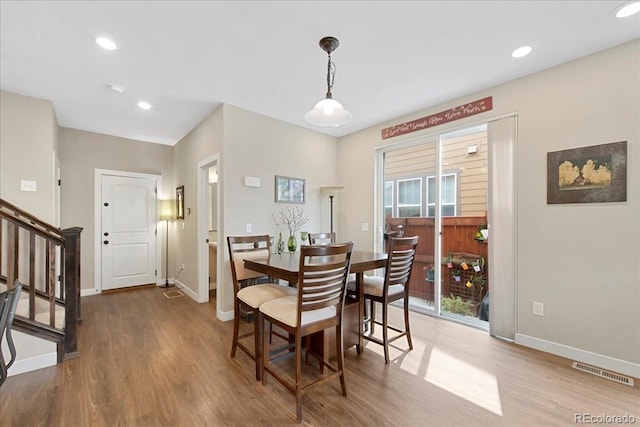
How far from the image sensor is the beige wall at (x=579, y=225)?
7.45 feet

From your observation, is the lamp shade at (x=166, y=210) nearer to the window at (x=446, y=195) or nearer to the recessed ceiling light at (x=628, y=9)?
the window at (x=446, y=195)

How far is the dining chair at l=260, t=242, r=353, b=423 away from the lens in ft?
5.82

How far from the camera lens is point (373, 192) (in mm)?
4297

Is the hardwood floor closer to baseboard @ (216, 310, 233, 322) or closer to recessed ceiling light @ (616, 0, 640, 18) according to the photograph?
baseboard @ (216, 310, 233, 322)

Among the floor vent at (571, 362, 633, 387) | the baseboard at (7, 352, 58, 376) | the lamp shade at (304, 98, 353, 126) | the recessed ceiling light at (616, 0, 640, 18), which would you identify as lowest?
the floor vent at (571, 362, 633, 387)

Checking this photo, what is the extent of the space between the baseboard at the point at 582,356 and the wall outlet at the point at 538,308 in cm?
24

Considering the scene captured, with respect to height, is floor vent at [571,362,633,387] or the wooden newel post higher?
the wooden newel post

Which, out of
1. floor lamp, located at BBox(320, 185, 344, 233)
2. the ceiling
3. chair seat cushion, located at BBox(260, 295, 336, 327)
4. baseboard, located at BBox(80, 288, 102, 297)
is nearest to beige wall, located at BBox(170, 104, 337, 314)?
floor lamp, located at BBox(320, 185, 344, 233)

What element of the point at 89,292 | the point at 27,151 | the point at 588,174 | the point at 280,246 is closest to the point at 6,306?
the point at 280,246

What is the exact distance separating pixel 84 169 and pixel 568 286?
261 inches

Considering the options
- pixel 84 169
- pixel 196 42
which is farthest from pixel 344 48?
pixel 84 169

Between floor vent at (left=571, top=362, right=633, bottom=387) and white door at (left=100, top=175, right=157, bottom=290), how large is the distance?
6058mm

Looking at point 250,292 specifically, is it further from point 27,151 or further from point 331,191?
point 27,151

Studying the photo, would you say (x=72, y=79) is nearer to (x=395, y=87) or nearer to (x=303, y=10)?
(x=303, y=10)
